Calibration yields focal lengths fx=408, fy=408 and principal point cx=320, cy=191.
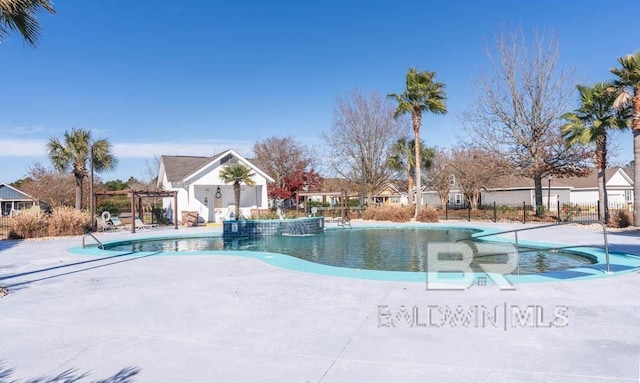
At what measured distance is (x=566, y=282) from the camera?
691 centimetres

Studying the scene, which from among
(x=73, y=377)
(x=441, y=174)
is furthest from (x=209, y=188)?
(x=73, y=377)

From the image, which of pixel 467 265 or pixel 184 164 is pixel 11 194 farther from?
pixel 467 265

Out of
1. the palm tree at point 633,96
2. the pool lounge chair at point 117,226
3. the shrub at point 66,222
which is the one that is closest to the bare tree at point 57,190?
the pool lounge chair at point 117,226

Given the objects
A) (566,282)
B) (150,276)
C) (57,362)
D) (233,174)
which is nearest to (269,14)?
(233,174)

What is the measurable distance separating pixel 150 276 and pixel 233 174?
16546mm

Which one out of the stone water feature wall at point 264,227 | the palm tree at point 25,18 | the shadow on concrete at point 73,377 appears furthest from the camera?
the stone water feature wall at point 264,227

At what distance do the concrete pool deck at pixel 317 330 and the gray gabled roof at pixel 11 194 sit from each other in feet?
142

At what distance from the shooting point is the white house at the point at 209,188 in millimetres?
25828

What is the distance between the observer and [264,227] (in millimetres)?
18594

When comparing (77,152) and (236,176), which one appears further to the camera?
(77,152)

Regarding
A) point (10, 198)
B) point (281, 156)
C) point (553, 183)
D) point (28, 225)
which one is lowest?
point (28, 225)

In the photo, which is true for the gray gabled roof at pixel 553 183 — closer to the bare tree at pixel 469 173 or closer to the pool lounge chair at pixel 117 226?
the bare tree at pixel 469 173

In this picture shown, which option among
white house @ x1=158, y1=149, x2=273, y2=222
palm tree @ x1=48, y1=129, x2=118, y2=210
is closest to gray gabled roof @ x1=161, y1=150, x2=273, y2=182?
white house @ x1=158, y1=149, x2=273, y2=222

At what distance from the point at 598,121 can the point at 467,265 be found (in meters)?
14.1
